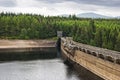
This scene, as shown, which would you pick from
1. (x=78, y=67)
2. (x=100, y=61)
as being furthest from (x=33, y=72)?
(x=100, y=61)

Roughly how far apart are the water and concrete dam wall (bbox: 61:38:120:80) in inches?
221

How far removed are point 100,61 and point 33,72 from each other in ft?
65.5

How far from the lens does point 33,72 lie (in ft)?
301

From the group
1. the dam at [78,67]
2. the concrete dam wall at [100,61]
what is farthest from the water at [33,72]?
the concrete dam wall at [100,61]

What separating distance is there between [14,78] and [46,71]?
1608 cm

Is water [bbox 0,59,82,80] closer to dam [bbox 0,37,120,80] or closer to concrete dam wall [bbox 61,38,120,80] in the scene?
dam [bbox 0,37,120,80]

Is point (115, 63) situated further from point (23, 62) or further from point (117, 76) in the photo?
point (23, 62)

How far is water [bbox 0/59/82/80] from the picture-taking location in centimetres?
8406

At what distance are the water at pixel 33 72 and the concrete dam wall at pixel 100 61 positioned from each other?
561cm

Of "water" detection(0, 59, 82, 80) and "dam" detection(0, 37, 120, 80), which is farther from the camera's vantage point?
"water" detection(0, 59, 82, 80)

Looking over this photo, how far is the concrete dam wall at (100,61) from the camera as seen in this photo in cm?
7283

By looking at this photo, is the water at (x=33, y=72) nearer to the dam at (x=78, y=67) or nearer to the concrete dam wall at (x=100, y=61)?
the dam at (x=78, y=67)

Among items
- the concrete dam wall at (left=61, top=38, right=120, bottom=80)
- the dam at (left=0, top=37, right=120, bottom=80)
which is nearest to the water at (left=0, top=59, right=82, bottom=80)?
the dam at (left=0, top=37, right=120, bottom=80)

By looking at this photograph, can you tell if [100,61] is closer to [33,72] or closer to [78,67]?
[33,72]
